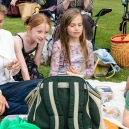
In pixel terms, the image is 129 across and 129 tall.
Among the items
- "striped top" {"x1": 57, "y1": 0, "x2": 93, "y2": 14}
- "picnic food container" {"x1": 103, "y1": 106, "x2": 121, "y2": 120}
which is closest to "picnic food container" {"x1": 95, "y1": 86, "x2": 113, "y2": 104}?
"picnic food container" {"x1": 103, "y1": 106, "x2": 121, "y2": 120}

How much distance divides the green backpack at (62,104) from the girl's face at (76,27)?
1.63 metres

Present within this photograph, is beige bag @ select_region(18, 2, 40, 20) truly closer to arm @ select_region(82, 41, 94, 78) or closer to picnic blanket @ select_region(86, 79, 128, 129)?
arm @ select_region(82, 41, 94, 78)

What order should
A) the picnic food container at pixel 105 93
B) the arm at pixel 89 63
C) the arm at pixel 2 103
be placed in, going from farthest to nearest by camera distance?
the arm at pixel 89 63 → the picnic food container at pixel 105 93 → the arm at pixel 2 103

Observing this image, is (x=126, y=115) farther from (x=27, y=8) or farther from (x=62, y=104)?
(x=27, y=8)

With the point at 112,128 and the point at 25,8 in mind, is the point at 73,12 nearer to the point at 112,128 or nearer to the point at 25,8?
the point at 112,128

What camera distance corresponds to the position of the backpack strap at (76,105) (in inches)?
104

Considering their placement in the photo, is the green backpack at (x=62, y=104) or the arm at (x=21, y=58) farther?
the arm at (x=21, y=58)

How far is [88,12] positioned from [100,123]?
3087 mm

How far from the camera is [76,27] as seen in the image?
424 cm

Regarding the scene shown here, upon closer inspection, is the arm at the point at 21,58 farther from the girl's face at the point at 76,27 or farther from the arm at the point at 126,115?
the arm at the point at 126,115

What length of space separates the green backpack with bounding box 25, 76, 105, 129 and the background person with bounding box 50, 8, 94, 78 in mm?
1578

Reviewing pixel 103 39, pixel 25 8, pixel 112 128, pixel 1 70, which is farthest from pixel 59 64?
pixel 25 8

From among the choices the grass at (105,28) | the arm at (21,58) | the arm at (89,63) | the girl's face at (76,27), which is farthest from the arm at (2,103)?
the grass at (105,28)

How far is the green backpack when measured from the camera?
8.67 feet
